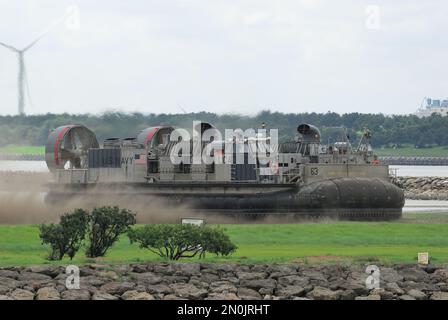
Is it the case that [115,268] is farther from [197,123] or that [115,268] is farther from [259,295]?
[197,123]

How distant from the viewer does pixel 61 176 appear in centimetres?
5253

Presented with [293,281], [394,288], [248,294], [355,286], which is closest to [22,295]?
[248,294]

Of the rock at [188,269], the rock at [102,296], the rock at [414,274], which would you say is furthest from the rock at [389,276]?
the rock at [102,296]

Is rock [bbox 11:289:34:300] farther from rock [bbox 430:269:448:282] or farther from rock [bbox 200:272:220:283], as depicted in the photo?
rock [bbox 430:269:448:282]

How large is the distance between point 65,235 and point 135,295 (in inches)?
231

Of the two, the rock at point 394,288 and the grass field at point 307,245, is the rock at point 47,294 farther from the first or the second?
the rock at point 394,288

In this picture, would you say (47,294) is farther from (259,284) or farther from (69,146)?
(69,146)

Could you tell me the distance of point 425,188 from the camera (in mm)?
93812

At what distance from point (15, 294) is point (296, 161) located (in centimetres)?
2989

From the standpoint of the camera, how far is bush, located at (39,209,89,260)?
28.4 meters

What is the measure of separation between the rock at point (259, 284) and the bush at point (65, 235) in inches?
231

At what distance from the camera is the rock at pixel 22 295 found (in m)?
22.6

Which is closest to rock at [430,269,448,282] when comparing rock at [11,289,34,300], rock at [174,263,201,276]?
rock at [174,263,201,276]

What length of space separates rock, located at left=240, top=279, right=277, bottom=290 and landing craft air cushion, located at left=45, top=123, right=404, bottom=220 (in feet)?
77.2
